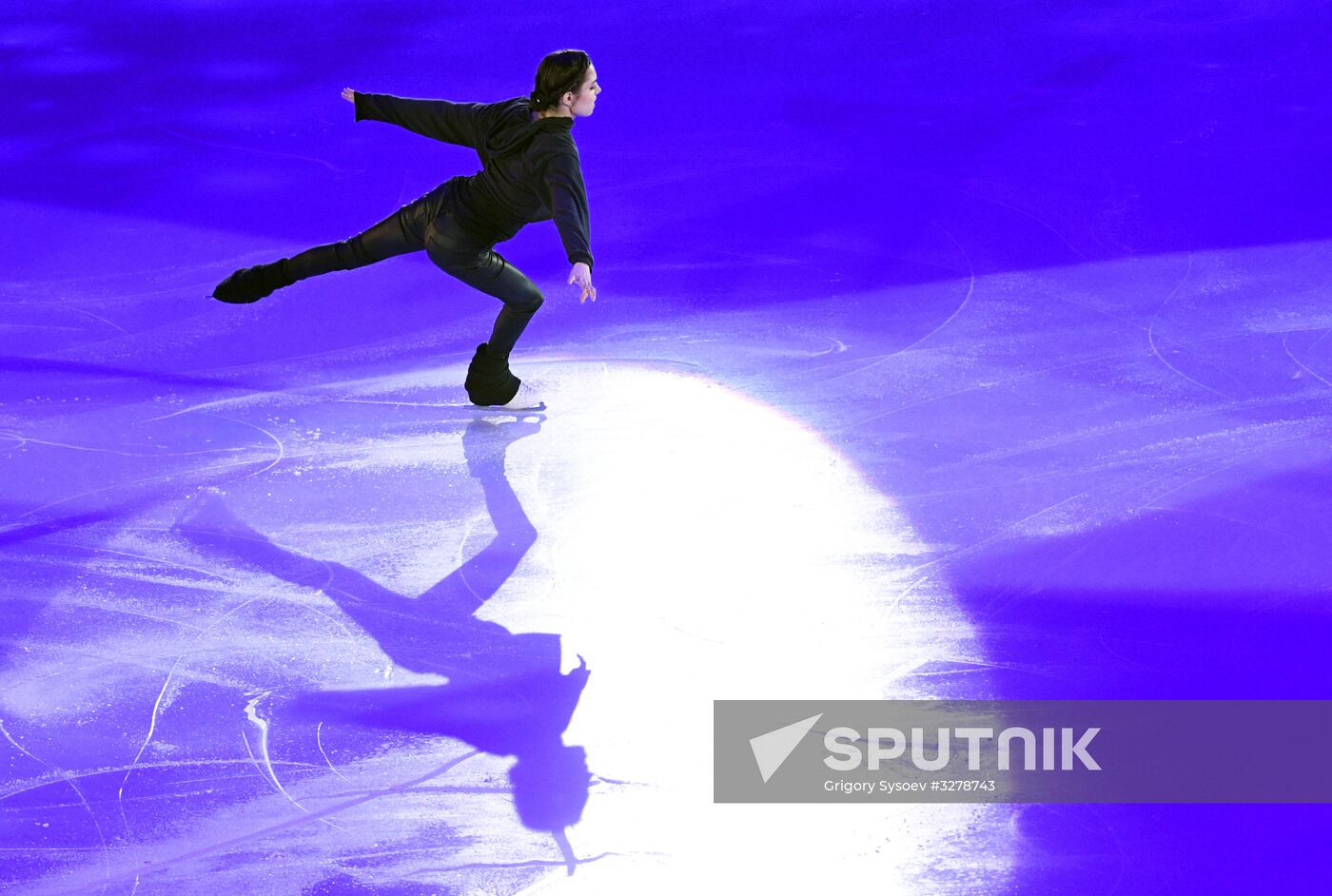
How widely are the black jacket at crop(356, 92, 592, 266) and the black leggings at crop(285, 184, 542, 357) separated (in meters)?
0.06

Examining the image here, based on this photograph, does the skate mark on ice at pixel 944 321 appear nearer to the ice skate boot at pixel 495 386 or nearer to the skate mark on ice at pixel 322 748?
the ice skate boot at pixel 495 386

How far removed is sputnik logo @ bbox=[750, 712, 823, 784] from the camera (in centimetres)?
319

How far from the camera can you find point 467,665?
360 centimetres

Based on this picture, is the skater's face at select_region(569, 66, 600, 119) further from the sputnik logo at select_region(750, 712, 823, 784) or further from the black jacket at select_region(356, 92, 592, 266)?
the sputnik logo at select_region(750, 712, 823, 784)

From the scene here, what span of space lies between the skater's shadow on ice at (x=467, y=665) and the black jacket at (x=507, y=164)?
3.16 feet

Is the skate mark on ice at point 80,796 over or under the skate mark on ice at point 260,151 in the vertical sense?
under

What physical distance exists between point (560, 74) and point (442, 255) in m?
0.77

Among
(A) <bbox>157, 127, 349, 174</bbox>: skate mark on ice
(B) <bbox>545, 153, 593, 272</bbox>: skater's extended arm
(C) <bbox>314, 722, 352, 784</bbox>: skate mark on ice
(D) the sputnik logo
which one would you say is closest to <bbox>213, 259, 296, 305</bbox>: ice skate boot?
(B) <bbox>545, 153, 593, 272</bbox>: skater's extended arm

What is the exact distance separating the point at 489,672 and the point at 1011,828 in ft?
4.41

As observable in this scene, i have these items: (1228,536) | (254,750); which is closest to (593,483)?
(254,750)

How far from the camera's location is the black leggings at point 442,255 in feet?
15.6

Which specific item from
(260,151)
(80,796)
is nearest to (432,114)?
(80,796)

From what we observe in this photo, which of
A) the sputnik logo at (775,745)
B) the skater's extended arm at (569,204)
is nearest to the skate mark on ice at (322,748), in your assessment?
the sputnik logo at (775,745)

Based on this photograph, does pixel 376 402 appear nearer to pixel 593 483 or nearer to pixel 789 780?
pixel 593 483
